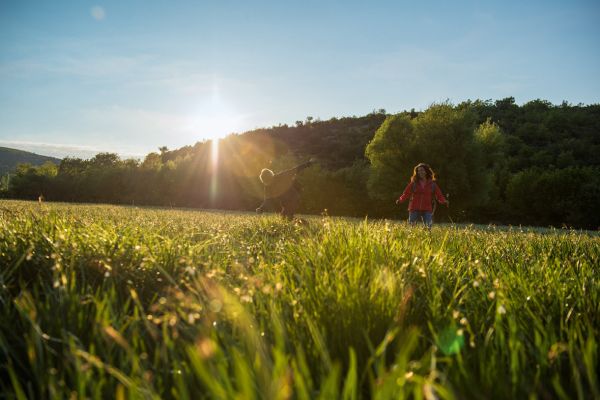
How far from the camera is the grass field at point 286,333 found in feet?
4.54

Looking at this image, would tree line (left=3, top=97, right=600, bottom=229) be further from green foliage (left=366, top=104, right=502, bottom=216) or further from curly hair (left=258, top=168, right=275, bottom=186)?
curly hair (left=258, top=168, right=275, bottom=186)

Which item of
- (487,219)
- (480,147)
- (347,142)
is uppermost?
(347,142)

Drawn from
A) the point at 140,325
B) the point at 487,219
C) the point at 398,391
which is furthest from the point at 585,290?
the point at 487,219

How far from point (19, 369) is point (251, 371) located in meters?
1.32

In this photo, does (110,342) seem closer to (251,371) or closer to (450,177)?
(251,371)

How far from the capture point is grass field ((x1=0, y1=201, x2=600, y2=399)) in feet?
4.54

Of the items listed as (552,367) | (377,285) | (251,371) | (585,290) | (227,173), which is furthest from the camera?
(227,173)

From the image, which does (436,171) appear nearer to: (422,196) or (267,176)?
(422,196)

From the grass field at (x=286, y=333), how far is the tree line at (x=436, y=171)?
482 inches

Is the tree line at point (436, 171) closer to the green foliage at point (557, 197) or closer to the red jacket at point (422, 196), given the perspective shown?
the green foliage at point (557, 197)

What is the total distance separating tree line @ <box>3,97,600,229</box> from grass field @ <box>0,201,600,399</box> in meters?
12.2

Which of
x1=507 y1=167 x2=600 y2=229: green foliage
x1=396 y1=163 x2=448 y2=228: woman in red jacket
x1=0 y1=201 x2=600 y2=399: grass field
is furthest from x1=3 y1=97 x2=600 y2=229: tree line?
x1=0 y1=201 x2=600 y2=399: grass field

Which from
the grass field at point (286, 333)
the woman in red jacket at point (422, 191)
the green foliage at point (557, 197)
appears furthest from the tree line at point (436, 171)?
the grass field at point (286, 333)

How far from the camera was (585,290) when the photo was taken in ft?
9.57
